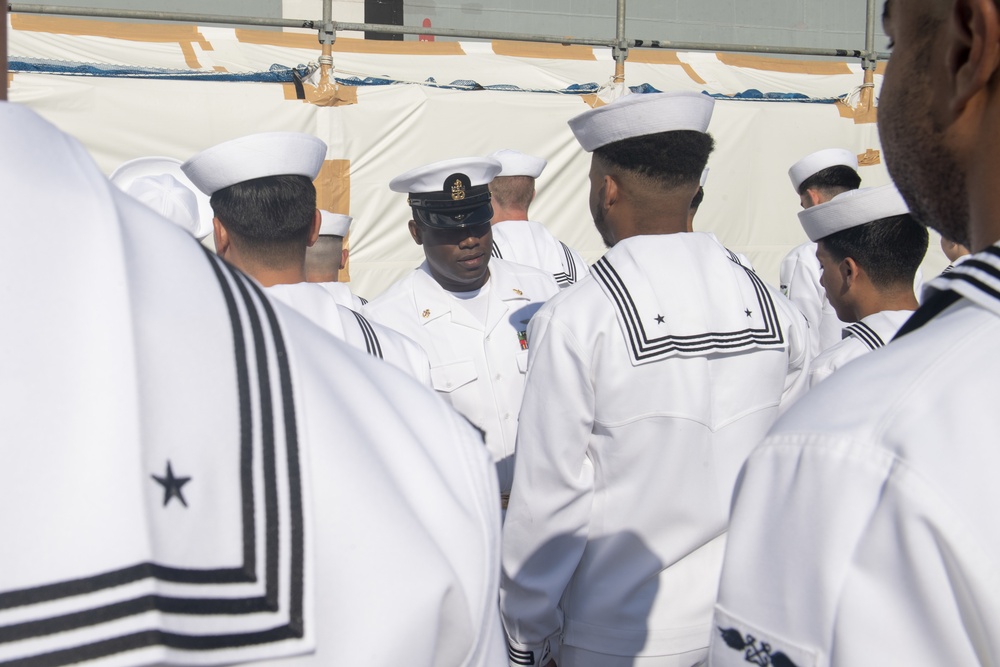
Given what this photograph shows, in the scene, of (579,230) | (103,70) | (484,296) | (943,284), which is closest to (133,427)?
(943,284)

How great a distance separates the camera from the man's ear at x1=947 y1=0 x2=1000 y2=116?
0.86 meters

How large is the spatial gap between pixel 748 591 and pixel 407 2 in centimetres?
899

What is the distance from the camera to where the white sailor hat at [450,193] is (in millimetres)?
3732

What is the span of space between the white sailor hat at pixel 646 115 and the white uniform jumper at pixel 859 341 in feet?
2.61

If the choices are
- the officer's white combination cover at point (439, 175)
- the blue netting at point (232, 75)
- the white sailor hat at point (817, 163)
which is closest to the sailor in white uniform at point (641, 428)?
the officer's white combination cover at point (439, 175)

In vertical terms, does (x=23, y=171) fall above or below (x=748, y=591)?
above

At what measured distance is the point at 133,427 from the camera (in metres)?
0.57

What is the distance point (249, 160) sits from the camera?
105 inches

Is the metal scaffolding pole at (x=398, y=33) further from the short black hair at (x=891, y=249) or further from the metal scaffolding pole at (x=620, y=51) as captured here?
the short black hair at (x=891, y=249)

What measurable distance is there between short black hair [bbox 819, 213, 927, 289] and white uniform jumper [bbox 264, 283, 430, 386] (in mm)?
1485

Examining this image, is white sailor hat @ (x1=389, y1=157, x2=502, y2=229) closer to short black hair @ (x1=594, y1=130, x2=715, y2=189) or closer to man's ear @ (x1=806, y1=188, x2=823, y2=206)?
short black hair @ (x1=594, y1=130, x2=715, y2=189)

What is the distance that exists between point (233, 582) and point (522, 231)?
14.9 ft

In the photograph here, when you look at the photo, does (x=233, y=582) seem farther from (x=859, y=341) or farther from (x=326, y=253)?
(x=326, y=253)

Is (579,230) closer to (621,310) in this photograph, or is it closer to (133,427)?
(621,310)
